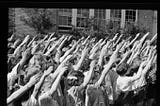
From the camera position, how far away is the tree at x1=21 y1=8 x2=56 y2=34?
2605mm

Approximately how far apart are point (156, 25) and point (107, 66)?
60cm

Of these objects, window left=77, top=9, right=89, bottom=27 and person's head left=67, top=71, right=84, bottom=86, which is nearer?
window left=77, top=9, right=89, bottom=27

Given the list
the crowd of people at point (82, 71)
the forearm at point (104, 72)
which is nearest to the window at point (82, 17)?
the crowd of people at point (82, 71)

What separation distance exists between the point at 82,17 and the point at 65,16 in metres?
0.16

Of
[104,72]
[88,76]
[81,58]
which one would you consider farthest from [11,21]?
[104,72]

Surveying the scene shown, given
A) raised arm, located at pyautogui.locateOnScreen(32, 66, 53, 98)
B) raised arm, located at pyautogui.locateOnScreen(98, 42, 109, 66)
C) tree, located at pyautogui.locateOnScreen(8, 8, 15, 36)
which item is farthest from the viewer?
raised arm, located at pyautogui.locateOnScreen(98, 42, 109, 66)

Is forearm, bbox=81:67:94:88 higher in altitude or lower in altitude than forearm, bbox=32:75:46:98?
higher

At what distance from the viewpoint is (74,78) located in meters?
2.72

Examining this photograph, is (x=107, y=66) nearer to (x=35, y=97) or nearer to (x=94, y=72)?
(x=94, y=72)

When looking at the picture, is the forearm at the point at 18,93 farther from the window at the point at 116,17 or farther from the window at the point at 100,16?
the window at the point at 116,17

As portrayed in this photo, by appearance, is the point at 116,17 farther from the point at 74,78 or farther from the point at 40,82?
the point at 40,82

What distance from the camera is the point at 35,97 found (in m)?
2.64

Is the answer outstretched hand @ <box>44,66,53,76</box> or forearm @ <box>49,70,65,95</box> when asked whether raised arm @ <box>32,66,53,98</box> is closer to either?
outstretched hand @ <box>44,66,53,76</box>

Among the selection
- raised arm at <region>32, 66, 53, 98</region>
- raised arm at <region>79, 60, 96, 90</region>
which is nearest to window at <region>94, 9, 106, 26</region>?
raised arm at <region>79, 60, 96, 90</region>
